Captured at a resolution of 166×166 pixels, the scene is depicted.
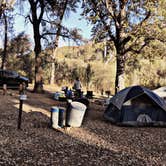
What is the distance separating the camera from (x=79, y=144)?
775 centimetres

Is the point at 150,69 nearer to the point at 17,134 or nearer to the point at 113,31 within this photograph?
the point at 113,31

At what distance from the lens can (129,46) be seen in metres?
16.7

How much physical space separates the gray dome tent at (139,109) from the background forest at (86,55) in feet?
16.0

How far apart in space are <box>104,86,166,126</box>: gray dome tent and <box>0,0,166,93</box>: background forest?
16.0ft

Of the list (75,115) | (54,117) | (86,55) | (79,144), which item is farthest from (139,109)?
(86,55)

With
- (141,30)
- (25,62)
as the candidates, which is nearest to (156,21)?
(141,30)

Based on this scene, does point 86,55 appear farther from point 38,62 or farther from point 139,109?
point 139,109

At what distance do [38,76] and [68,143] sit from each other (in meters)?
13.4

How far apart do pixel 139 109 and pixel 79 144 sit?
3837mm

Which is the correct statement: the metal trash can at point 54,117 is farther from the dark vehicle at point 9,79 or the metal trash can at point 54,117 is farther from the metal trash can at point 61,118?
the dark vehicle at point 9,79

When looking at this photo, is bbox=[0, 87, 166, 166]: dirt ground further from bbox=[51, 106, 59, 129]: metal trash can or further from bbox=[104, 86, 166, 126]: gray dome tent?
bbox=[104, 86, 166, 126]: gray dome tent

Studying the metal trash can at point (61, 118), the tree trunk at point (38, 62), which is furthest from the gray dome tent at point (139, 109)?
the tree trunk at point (38, 62)

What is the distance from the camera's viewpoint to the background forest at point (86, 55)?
16031 mm

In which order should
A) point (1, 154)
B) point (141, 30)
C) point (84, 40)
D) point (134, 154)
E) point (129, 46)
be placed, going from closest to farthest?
point (1, 154)
point (134, 154)
point (141, 30)
point (129, 46)
point (84, 40)
